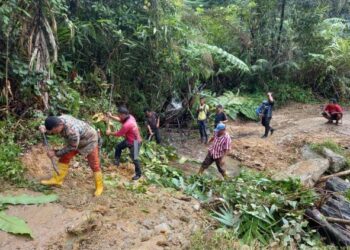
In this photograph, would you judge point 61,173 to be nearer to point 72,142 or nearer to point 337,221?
point 72,142

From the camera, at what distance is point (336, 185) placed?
7.46 meters

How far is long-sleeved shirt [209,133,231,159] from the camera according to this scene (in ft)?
Answer: 24.5

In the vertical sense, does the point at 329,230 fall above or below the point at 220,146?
below

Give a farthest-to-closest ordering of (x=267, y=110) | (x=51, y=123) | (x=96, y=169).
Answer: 1. (x=267, y=110)
2. (x=96, y=169)
3. (x=51, y=123)

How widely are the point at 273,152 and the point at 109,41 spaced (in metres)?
5.16

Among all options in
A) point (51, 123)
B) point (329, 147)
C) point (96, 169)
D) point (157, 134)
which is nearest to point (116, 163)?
point (96, 169)

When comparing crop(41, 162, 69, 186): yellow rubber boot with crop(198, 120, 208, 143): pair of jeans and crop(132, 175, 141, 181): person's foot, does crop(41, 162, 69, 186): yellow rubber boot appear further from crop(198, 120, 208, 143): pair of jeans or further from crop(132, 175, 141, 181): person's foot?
crop(198, 120, 208, 143): pair of jeans

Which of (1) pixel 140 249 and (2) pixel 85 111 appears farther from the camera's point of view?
(2) pixel 85 111

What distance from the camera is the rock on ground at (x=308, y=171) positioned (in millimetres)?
7667

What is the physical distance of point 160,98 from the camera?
1048cm

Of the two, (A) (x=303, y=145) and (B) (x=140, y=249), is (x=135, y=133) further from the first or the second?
(A) (x=303, y=145)

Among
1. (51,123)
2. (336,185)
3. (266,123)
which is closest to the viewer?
(51,123)

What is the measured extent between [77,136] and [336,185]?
510 cm

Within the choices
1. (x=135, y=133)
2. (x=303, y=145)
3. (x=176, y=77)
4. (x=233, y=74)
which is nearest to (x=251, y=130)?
(x=303, y=145)
